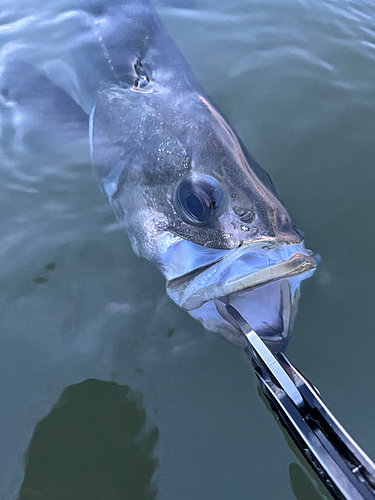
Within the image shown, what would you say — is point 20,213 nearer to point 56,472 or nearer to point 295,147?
point 56,472

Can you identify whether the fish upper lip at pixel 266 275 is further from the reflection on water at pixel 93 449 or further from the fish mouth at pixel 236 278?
the reflection on water at pixel 93 449

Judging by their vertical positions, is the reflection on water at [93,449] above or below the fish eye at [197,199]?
below

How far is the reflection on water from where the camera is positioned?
65.0 inches

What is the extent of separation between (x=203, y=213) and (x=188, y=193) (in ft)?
0.50

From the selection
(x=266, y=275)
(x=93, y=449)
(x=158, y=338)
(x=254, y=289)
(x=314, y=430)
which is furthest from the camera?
(x=158, y=338)

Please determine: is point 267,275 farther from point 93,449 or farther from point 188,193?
point 93,449

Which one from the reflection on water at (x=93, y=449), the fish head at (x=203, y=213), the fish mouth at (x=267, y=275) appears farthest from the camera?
the reflection on water at (x=93, y=449)

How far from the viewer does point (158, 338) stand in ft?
6.82

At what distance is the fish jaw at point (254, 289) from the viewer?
1.46 metres

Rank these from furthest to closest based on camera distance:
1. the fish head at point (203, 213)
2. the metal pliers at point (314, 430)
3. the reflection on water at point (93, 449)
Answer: the reflection on water at point (93, 449)
the fish head at point (203, 213)
the metal pliers at point (314, 430)

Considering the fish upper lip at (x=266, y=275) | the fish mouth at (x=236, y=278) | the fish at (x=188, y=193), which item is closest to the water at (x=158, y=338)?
the fish at (x=188, y=193)

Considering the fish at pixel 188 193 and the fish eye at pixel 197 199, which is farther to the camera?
the fish eye at pixel 197 199

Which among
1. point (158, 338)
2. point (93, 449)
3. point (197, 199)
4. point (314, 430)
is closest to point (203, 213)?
point (197, 199)

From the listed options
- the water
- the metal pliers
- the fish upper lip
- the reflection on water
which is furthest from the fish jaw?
the reflection on water
